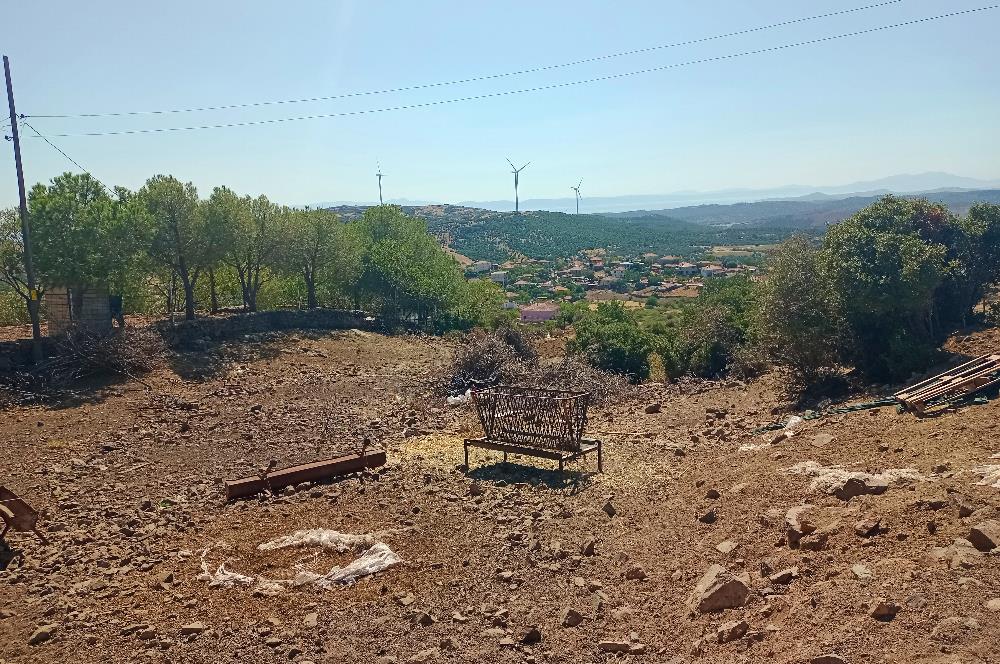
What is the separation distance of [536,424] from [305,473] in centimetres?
393

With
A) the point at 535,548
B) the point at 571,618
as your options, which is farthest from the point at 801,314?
the point at 571,618

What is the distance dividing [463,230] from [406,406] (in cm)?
12040

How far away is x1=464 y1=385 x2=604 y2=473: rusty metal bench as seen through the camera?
11.5 m

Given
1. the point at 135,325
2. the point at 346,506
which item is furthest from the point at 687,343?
the point at 135,325

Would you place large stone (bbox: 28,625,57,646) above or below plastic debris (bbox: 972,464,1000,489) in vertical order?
below

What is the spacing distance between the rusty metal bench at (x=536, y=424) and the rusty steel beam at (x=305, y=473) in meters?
1.71

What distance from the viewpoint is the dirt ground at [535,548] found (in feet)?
18.3

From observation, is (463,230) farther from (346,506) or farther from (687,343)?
(346,506)

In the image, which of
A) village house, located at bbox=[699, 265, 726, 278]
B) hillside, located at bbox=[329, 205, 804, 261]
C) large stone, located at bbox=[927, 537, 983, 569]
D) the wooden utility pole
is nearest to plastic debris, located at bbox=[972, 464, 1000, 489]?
large stone, located at bbox=[927, 537, 983, 569]

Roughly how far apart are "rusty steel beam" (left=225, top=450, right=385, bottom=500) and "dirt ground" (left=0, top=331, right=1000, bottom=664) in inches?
12.4

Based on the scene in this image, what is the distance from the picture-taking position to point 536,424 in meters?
12.0

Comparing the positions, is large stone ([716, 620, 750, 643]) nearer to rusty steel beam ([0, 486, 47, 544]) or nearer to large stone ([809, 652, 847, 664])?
large stone ([809, 652, 847, 664])

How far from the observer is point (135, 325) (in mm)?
22562

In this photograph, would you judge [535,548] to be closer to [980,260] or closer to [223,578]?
[223,578]
